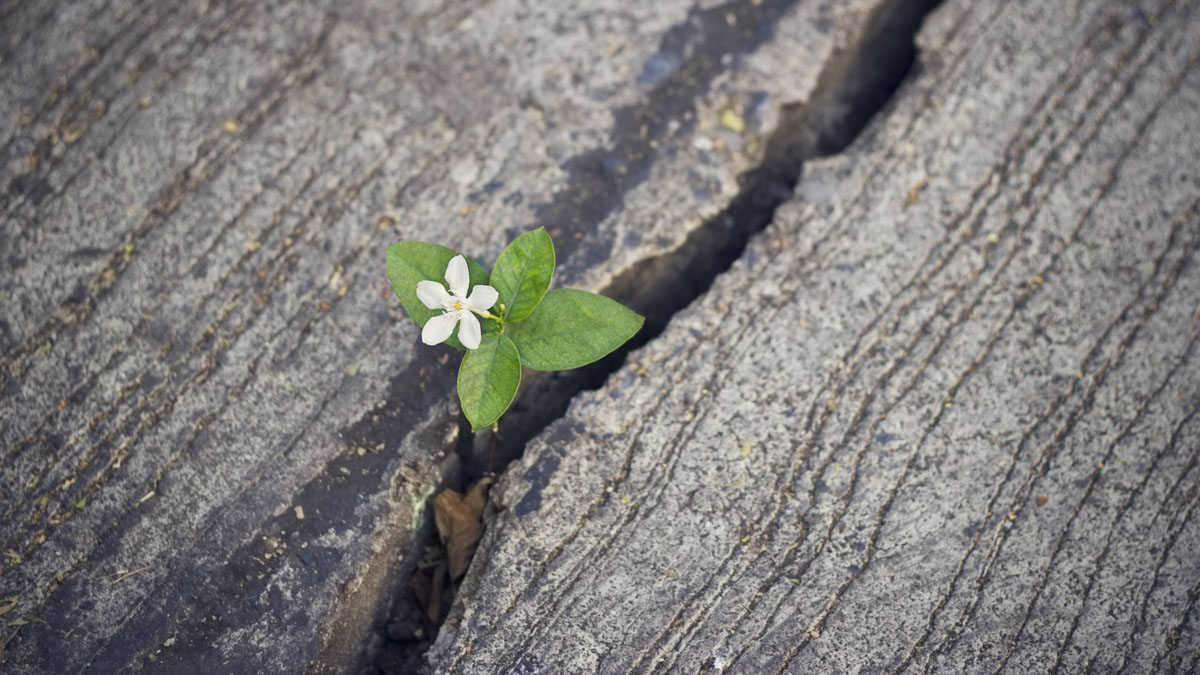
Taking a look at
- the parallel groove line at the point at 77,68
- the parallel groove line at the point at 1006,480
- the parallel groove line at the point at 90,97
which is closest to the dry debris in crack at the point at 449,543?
the parallel groove line at the point at 1006,480

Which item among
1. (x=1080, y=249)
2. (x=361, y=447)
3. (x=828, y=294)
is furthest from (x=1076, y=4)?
(x=361, y=447)

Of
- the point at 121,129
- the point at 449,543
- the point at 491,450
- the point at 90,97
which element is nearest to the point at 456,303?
the point at 491,450

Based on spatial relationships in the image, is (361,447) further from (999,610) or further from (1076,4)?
(1076,4)

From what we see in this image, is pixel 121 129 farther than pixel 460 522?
Yes

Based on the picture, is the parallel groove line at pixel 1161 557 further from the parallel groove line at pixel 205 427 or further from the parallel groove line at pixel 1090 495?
the parallel groove line at pixel 205 427

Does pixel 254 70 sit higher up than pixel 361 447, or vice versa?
pixel 254 70

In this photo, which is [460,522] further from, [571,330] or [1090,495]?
[1090,495]

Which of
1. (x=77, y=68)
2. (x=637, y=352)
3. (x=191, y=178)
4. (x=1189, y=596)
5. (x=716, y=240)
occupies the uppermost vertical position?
(x=77, y=68)
